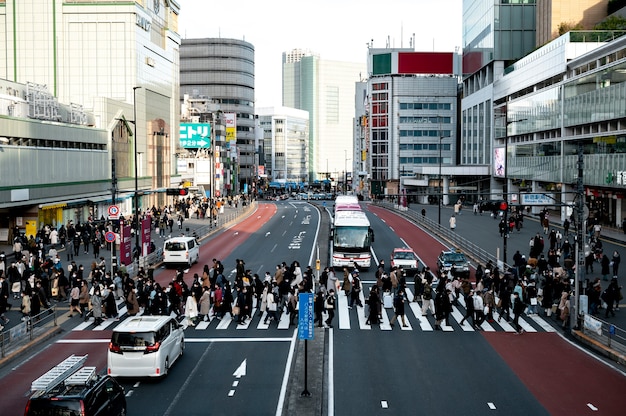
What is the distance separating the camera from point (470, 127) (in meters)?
115

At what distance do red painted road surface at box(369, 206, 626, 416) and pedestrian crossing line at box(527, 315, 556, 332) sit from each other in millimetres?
767

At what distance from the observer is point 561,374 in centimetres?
1900

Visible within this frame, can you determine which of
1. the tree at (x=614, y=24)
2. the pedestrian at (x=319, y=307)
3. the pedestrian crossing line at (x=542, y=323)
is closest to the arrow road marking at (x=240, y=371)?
the pedestrian at (x=319, y=307)

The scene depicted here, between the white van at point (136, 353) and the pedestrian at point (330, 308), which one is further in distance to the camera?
the pedestrian at point (330, 308)

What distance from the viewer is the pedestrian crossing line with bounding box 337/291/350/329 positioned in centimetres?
2548

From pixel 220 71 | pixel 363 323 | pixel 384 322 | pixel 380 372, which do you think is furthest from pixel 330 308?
pixel 220 71

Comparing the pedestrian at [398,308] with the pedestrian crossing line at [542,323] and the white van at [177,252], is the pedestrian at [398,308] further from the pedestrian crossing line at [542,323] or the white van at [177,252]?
the white van at [177,252]

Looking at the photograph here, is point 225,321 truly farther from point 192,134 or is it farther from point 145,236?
point 192,134

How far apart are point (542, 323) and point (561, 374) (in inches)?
275

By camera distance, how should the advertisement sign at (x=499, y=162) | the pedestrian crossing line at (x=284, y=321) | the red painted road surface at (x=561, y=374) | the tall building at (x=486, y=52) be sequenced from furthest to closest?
the tall building at (x=486, y=52) → the advertisement sign at (x=499, y=162) → the pedestrian crossing line at (x=284, y=321) → the red painted road surface at (x=561, y=374)

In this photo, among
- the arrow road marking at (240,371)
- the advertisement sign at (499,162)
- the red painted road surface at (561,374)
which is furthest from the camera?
the advertisement sign at (499,162)

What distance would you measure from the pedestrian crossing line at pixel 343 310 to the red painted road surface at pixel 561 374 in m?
5.20

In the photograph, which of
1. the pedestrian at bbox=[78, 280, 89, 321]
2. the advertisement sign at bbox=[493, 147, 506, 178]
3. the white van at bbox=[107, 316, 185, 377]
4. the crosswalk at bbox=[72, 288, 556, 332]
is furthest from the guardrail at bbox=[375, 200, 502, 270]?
the white van at bbox=[107, 316, 185, 377]

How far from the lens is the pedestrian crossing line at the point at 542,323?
81.2 feet
